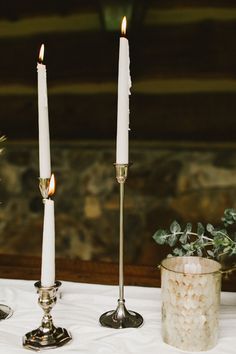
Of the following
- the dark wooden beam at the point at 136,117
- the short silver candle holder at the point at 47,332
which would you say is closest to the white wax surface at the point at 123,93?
the short silver candle holder at the point at 47,332

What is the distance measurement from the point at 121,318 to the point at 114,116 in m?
1.12

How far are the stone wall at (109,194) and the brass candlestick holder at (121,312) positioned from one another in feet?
3.35

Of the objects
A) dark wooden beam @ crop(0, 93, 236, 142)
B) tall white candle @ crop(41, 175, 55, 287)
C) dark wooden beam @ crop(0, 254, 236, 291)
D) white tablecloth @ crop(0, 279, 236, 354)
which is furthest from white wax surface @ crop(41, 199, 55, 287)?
dark wooden beam @ crop(0, 93, 236, 142)

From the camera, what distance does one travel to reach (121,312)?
866 mm

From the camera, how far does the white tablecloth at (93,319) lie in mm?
762

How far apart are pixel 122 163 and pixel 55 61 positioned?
3.84 feet

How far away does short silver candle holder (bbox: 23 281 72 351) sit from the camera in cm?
73

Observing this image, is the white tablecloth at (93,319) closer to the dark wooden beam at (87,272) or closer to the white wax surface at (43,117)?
the dark wooden beam at (87,272)

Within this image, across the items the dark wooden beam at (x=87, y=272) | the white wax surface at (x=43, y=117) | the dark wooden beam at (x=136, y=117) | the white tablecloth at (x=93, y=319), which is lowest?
the white tablecloth at (x=93, y=319)

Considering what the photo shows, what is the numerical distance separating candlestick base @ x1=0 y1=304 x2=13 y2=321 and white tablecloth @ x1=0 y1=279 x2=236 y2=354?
0.01m

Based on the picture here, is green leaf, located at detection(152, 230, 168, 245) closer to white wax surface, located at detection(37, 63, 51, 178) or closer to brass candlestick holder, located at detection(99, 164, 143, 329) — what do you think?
brass candlestick holder, located at detection(99, 164, 143, 329)

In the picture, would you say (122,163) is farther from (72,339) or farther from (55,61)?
(55,61)

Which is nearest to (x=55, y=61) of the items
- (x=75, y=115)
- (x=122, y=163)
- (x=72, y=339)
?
(x=75, y=115)

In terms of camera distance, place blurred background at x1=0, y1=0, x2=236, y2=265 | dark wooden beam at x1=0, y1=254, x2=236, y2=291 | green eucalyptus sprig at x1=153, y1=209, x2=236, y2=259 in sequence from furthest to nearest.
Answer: blurred background at x1=0, y1=0, x2=236, y2=265
dark wooden beam at x1=0, y1=254, x2=236, y2=291
green eucalyptus sprig at x1=153, y1=209, x2=236, y2=259
